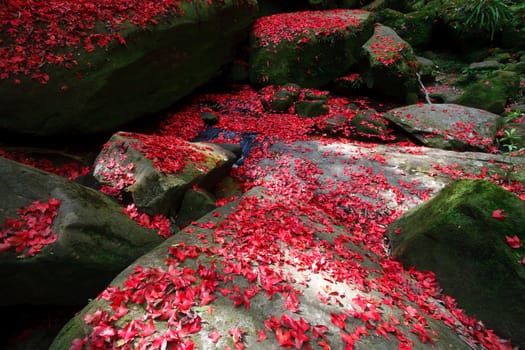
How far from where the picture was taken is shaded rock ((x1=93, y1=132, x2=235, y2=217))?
17.8ft

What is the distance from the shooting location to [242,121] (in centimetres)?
1125

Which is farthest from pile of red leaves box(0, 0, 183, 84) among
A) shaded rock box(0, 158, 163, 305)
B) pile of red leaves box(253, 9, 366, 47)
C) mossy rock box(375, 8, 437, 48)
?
mossy rock box(375, 8, 437, 48)

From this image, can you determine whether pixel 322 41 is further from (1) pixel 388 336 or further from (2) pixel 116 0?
(1) pixel 388 336

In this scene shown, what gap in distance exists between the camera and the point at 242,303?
10.4 feet

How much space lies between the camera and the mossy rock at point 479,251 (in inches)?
155

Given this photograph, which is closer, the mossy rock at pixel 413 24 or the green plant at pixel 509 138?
the green plant at pixel 509 138

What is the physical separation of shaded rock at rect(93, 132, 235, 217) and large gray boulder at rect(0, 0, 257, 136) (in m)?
2.27

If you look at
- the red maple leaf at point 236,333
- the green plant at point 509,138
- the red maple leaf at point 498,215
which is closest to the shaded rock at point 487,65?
the green plant at point 509,138

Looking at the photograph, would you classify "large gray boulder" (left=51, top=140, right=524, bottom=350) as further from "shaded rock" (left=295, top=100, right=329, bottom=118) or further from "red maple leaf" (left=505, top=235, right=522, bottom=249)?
"shaded rock" (left=295, top=100, right=329, bottom=118)

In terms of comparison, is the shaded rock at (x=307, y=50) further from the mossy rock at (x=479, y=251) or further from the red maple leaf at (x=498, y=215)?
the red maple leaf at (x=498, y=215)

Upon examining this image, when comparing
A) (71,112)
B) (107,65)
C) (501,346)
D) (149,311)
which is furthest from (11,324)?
(501,346)

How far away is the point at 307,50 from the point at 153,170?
11.1m

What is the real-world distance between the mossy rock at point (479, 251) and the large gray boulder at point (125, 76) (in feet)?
29.3

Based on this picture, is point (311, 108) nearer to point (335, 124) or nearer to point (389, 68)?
point (335, 124)
